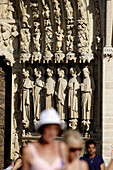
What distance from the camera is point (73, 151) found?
4.25 metres

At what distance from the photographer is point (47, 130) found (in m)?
4.29

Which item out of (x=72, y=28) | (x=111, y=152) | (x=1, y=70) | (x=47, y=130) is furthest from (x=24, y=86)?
(x=47, y=130)

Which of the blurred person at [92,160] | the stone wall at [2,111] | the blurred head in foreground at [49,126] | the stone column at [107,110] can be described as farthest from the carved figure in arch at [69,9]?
the blurred head in foreground at [49,126]

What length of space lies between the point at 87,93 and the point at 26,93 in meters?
1.54

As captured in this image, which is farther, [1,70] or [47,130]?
[1,70]

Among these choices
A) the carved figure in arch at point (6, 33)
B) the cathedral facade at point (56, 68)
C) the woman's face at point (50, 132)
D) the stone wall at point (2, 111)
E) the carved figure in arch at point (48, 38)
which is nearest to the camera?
the woman's face at point (50, 132)

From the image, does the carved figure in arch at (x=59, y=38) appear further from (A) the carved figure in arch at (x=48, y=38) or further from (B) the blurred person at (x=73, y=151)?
(B) the blurred person at (x=73, y=151)

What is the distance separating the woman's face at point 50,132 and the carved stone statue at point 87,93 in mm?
8672

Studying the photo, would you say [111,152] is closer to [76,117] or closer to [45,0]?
[76,117]

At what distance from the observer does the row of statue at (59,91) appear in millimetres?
13023

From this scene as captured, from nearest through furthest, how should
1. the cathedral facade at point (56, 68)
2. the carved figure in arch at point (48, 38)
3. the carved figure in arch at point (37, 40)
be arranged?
1. the cathedral facade at point (56, 68)
2. the carved figure in arch at point (48, 38)
3. the carved figure in arch at point (37, 40)

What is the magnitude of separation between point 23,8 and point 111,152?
13.5 ft

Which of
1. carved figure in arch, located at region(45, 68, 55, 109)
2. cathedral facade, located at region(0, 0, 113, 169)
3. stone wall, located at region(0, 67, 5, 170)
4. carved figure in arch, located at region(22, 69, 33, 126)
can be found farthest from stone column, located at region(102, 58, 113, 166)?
stone wall, located at region(0, 67, 5, 170)

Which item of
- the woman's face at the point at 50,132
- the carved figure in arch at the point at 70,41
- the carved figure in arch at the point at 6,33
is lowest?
the woman's face at the point at 50,132
